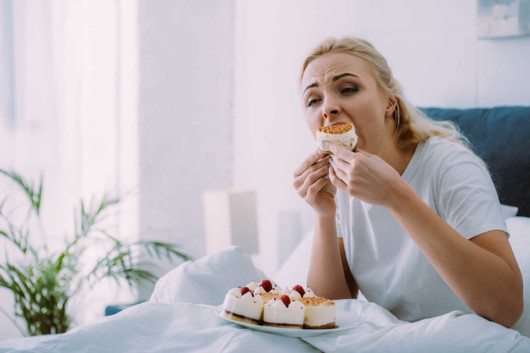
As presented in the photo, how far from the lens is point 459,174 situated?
1.37 meters

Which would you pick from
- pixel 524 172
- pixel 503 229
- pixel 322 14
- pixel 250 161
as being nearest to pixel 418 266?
pixel 503 229

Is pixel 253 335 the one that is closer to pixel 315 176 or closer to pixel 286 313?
pixel 286 313

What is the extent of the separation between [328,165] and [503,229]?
48 cm

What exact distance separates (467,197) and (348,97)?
1.39 ft

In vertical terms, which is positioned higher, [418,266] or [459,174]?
[459,174]

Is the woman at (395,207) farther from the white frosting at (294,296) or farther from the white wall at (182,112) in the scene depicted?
the white wall at (182,112)

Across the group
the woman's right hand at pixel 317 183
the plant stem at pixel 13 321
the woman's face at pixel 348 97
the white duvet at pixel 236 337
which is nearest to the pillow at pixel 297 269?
the woman's right hand at pixel 317 183

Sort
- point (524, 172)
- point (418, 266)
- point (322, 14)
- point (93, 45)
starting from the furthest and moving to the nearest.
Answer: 1. point (93, 45)
2. point (322, 14)
3. point (524, 172)
4. point (418, 266)

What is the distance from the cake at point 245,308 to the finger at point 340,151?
0.40m

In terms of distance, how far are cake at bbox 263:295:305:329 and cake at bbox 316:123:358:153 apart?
1.45ft

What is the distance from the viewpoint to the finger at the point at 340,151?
1.34m

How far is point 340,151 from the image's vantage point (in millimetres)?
1376

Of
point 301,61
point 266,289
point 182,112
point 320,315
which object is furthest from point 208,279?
point 182,112

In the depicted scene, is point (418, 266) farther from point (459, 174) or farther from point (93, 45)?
point (93, 45)
